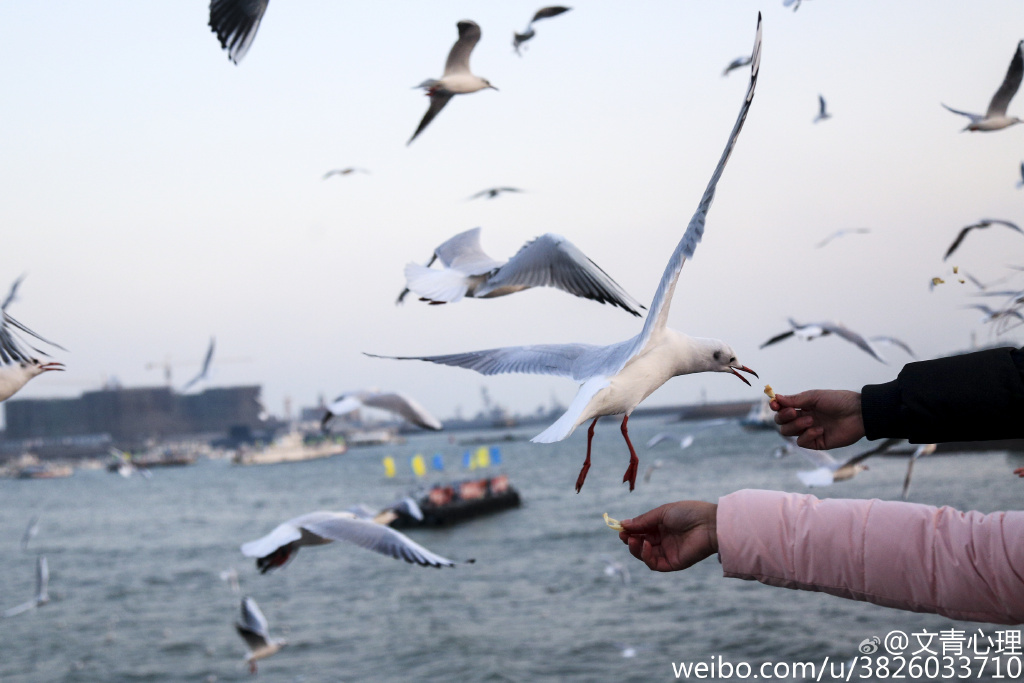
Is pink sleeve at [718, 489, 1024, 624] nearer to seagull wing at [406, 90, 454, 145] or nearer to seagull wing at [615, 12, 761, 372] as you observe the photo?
seagull wing at [615, 12, 761, 372]

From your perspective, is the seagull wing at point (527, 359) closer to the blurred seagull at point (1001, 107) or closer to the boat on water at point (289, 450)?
the blurred seagull at point (1001, 107)

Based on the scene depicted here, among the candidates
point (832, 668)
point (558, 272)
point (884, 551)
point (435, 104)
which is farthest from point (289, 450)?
point (884, 551)

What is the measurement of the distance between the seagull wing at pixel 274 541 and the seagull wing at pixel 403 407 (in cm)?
88

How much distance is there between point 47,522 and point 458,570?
35174 mm

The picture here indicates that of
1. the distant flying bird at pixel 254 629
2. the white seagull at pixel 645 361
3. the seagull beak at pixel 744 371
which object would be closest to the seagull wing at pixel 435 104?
the white seagull at pixel 645 361

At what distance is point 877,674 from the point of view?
14.0m

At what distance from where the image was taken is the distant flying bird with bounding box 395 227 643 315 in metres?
2.94

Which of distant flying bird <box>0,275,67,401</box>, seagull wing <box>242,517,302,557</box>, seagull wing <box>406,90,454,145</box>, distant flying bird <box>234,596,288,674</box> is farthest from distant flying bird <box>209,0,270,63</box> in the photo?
distant flying bird <box>234,596,288,674</box>

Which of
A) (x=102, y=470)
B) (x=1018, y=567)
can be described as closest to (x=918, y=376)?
(x=1018, y=567)

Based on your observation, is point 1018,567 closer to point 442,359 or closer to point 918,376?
point 918,376

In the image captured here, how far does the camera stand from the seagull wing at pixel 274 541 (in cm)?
486

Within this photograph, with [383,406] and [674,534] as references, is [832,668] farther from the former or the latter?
[674,534]

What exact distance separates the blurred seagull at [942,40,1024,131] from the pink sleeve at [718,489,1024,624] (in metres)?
5.56

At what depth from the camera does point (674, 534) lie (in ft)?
5.15
